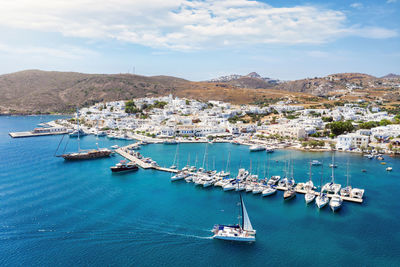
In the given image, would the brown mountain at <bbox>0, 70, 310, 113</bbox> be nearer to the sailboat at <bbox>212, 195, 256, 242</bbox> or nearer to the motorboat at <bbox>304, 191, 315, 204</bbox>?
the motorboat at <bbox>304, 191, 315, 204</bbox>

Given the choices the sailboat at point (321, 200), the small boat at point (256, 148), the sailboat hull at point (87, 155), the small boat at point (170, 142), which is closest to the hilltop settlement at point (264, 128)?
the small boat at point (170, 142)

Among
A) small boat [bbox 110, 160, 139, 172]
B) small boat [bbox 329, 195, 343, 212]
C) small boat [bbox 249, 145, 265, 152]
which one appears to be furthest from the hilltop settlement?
small boat [bbox 329, 195, 343, 212]

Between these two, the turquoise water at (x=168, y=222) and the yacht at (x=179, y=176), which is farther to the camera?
the yacht at (x=179, y=176)

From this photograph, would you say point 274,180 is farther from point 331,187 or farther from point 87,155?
point 87,155

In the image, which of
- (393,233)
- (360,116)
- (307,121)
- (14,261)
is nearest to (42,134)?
(14,261)

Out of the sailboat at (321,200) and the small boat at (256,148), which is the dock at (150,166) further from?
the small boat at (256,148)

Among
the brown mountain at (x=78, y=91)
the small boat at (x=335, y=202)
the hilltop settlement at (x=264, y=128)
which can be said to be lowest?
the small boat at (x=335, y=202)

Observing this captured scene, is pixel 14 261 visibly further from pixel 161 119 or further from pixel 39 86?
pixel 39 86
